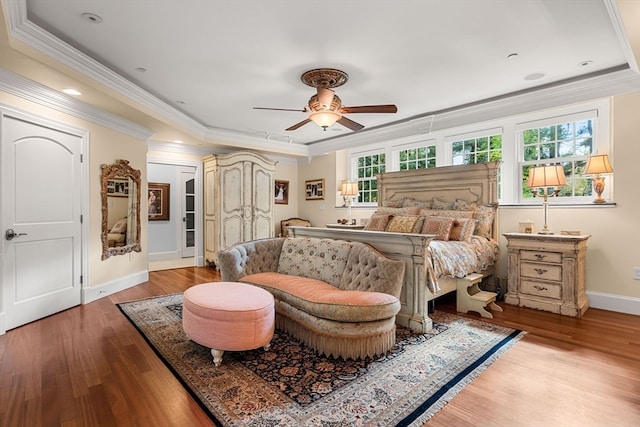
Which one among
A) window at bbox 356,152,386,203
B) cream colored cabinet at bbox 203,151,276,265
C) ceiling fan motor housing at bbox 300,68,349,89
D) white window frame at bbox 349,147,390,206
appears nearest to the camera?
ceiling fan motor housing at bbox 300,68,349,89

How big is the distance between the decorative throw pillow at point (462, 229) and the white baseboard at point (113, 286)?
4.56 meters

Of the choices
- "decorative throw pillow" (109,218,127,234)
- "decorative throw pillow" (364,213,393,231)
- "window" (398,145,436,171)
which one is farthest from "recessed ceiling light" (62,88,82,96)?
"window" (398,145,436,171)

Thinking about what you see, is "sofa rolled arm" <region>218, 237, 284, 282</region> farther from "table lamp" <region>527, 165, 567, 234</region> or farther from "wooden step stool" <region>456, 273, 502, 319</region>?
"table lamp" <region>527, 165, 567, 234</region>

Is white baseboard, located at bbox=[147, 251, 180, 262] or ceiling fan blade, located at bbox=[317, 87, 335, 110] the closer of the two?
ceiling fan blade, located at bbox=[317, 87, 335, 110]

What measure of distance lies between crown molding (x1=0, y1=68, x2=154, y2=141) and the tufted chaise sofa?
2.50 m

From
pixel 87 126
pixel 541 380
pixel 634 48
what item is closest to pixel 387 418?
pixel 541 380

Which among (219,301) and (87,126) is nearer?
(219,301)

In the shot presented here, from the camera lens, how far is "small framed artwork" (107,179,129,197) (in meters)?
4.29

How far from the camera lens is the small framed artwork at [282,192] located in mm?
7309

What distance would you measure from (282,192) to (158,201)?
9.08ft

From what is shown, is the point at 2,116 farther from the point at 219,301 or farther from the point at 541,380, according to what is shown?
the point at 541,380

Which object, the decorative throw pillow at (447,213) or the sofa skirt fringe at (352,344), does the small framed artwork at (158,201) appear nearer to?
the decorative throw pillow at (447,213)

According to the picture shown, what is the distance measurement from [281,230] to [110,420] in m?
5.67

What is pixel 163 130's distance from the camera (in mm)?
4777
